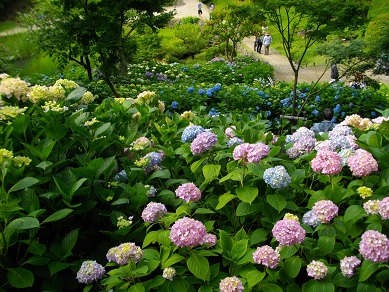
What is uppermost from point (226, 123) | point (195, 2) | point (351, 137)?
point (351, 137)

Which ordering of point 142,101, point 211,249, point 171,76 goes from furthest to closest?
point 171,76
point 142,101
point 211,249

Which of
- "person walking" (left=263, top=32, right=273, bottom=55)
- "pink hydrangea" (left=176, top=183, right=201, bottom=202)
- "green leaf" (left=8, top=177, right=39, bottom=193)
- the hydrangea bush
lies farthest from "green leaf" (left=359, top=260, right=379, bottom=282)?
"person walking" (left=263, top=32, right=273, bottom=55)

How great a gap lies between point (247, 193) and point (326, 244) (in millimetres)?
278

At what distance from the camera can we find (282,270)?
1094mm

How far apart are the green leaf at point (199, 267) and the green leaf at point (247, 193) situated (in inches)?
9.6

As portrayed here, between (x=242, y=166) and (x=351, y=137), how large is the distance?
483mm

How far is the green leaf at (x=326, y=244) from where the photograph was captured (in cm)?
110

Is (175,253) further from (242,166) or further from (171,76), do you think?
(171,76)

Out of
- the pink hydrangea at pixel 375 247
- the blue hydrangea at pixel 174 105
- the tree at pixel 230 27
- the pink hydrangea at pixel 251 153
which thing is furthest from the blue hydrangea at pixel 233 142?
the tree at pixel 230 27

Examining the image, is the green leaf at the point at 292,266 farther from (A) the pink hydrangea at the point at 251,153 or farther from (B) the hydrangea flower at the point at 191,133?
(B) the hydrangea flower at the point at 191,133

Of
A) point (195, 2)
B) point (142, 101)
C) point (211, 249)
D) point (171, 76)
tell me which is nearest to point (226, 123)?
point (142, 101)

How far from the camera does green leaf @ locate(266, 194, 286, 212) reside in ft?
3.93

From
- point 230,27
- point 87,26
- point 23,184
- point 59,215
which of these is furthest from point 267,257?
point 230,27

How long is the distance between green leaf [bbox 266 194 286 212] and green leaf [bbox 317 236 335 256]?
0.48 feet
